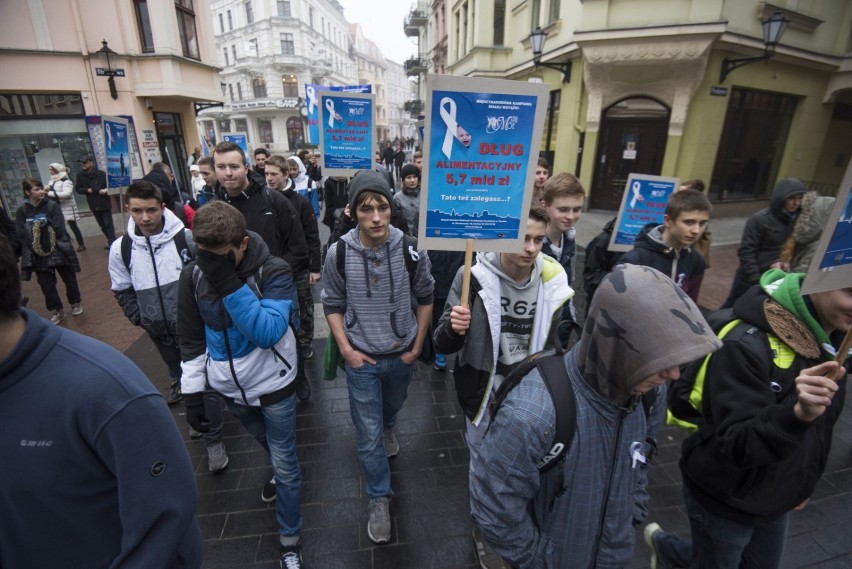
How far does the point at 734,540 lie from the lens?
73.6 inches

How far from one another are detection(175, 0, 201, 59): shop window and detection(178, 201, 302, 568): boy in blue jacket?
630 inches

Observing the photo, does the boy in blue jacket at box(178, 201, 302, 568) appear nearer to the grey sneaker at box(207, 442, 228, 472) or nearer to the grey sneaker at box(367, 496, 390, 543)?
the grey sneaker at box(367, 496, 390, 543)

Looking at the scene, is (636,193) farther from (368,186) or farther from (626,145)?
(626,145)

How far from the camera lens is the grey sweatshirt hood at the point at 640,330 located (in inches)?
44.6

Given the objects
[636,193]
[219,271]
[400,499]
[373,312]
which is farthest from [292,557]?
[636,193]

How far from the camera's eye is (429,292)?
2.82m

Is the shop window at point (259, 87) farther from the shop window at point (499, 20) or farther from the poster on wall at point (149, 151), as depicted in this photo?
the poster on wall at point (149, 151)

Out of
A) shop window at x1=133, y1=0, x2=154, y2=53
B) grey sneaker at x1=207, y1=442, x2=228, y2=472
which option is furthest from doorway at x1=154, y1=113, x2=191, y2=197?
grey sneaker at x1=207, y1=442, x2=228, y2=472

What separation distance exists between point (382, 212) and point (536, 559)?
183cm

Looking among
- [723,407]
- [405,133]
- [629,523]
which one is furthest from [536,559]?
[405,133]

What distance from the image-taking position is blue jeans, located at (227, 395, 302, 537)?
95.7 inches

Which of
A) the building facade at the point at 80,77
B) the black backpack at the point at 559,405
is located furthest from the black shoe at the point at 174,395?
the building facade at the point at 80,77

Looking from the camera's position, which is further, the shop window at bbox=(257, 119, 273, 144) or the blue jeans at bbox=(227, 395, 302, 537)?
the shop window at bbox=(257, 119, 273, 144)

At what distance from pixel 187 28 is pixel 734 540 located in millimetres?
18984
